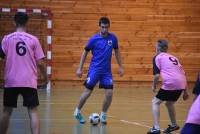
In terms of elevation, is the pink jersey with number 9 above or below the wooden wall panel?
below

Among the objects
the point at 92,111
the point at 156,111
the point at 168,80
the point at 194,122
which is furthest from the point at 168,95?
the point at 194,122

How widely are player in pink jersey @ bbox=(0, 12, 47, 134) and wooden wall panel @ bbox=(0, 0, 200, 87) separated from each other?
13148mm

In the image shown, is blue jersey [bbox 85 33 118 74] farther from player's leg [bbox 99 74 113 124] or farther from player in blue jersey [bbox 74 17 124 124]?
player's leg [bbox 99 74 113 124]

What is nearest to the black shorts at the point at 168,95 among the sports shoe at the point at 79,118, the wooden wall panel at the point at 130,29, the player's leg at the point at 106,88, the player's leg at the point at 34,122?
the player's leg at the point at 106,88

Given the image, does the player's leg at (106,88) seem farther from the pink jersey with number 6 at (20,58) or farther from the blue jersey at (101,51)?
the pink jersey with number 6 at (20,58)

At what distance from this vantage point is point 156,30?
69.3 ft

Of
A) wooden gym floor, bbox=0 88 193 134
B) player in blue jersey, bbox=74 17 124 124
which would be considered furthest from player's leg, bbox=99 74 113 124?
wooden gym floor, bbox=0 88 193 134

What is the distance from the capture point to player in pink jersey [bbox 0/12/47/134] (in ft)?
23.7

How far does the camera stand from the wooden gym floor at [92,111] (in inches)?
373

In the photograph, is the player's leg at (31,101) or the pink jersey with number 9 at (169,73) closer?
the player's leg at (31,101)

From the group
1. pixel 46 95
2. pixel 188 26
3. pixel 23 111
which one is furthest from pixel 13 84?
pixel 188 26

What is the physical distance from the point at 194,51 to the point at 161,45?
12.2 meters

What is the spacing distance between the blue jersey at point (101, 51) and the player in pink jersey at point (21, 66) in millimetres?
3225

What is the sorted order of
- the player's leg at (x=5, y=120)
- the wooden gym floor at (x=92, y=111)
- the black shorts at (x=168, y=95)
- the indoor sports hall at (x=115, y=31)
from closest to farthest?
1. the player's leg at (x=5, y=120)
2. the black shorts at (x=168, y=95)
3. the wooden gym floor at (x=92, y=111)
4. the indoor sports hall at (x=115, y=31)
